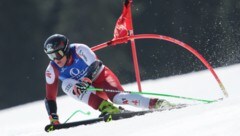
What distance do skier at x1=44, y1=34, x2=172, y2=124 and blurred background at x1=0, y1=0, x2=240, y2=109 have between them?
53.2ft

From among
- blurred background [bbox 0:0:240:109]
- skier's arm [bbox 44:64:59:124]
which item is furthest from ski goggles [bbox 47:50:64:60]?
blurred background [bbox 0:0:240:109]

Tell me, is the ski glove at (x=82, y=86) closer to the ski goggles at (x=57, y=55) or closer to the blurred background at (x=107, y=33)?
the ski goggles at (x=57, y=55)

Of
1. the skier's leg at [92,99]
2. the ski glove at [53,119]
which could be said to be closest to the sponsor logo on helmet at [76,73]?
the skier's leg at [92,99]

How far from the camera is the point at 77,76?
7988 millimetres

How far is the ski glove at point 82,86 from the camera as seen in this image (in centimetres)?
762

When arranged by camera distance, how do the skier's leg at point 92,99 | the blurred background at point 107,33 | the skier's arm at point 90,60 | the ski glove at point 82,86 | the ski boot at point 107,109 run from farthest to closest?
the blurred background at point 107,33
the skier's arm at point 90,60
the ski glove at point 82,86
the skier's leg at point 92,99
the ski boot at point 107,109

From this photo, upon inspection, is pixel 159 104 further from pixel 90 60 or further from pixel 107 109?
pixel 90 60

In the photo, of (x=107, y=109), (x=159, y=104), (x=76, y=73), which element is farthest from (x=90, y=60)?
(x=159, y=104)

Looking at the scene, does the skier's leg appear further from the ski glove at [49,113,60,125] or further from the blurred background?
the blurred background

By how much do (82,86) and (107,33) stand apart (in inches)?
737

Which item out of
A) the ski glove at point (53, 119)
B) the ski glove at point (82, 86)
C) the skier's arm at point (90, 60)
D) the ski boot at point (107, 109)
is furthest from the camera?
the skier's arm at point (90, 60)

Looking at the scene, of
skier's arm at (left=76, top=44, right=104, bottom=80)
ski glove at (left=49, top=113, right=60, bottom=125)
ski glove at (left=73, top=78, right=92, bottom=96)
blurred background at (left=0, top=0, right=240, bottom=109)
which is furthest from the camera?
blurred background at (left=0, top=0, right=240, bottom=109)

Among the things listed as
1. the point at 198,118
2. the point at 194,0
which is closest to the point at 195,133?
the point at 198,118

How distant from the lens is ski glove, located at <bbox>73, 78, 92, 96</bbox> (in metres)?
7.62
